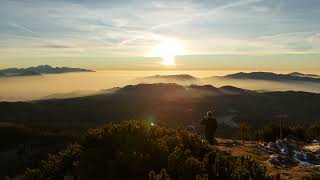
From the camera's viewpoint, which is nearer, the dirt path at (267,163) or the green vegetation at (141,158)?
the green vegetation at (141,158)

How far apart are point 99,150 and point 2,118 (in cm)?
13709

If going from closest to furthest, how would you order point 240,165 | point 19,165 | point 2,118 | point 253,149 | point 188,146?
point 240,165 → point 188,146 → point 253,149 → point 19,165 → point 2,118

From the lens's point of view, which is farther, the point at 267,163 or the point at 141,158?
the point at 267,163

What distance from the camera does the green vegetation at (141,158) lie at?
9.28 metres

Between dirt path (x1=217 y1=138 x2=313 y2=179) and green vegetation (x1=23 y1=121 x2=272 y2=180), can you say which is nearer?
green vegetation (x1=23 y1=121 x2=272 y2=180)

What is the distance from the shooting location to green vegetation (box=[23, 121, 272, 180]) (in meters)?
9.28

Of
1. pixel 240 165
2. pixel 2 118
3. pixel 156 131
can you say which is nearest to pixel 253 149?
pixel 156 131

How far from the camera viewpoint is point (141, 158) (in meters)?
9.98

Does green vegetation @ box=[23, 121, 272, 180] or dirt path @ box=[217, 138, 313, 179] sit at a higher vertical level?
green vegetation @ box=[23, 121, 272, 180]

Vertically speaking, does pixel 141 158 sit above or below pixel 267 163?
above

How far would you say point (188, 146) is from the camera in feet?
36.5

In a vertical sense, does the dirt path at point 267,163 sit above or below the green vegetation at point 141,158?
below

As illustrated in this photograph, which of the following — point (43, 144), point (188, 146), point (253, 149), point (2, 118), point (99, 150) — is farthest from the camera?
point (2, 118)

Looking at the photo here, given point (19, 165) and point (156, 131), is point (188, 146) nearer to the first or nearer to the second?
point (156, 131)
